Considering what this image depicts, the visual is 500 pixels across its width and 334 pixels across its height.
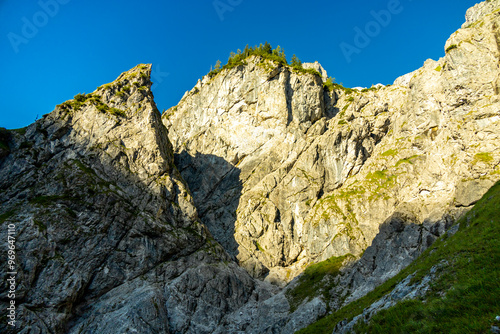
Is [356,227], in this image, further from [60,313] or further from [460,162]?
[60,313]

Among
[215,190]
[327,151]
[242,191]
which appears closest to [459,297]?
[327,151]

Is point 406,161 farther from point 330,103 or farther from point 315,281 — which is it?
point 330,103

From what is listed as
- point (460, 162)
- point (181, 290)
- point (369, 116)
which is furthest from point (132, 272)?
point (369, 116)

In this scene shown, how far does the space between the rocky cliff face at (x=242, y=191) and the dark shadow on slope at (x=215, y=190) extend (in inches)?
21.4

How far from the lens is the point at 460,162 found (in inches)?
2446

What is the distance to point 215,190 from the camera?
11106cm

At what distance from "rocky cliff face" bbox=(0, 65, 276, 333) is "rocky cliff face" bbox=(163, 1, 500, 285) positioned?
56.3ft

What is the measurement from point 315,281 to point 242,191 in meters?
43.5

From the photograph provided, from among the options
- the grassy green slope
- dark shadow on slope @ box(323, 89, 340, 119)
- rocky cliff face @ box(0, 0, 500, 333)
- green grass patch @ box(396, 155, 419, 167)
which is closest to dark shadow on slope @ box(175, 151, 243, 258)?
rocky cliff face @ box(0, 0, 500, 333)

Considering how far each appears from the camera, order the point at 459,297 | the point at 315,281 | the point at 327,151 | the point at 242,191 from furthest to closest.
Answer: the point at 242,191 → the point at 327,151 → the point at 315,281 → the point at 459,297

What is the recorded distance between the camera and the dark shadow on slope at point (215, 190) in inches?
3996

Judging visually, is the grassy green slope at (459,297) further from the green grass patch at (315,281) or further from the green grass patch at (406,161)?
the green grass patch at (406,161)

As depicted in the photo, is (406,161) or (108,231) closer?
(108,231)

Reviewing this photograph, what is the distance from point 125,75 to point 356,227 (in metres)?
98.6
